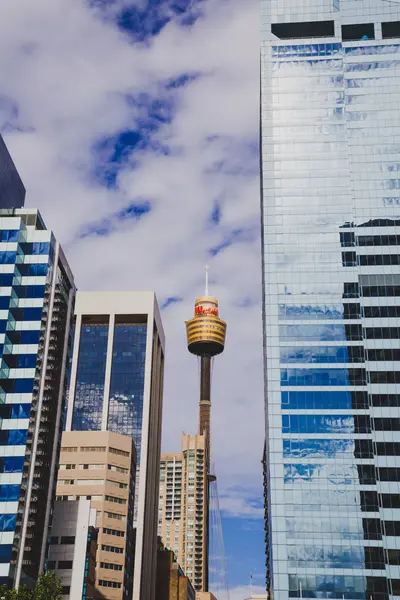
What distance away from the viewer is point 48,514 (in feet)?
387

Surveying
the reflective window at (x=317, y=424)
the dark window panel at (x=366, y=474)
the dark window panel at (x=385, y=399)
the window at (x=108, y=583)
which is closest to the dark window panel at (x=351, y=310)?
the dark window panel at (x=385, y=399)

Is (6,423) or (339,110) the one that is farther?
(339,110)

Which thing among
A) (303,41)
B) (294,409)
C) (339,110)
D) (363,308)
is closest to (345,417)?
(294,409)

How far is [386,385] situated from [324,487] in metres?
20.9

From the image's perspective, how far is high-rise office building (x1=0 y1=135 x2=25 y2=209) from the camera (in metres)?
140

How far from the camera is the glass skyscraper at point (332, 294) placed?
393 feet

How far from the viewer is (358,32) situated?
163250 millimetres

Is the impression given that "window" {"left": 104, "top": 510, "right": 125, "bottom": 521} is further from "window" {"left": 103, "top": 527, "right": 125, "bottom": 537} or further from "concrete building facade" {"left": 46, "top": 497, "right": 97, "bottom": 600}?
"concrete building facade" {"left": 46, "top": 497, "right": 97, "bottom": 600}

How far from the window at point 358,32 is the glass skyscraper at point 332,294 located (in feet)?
0.91

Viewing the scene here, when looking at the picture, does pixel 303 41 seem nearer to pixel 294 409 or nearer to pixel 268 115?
pixel 268 115

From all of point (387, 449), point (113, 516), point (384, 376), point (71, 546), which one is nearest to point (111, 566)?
point (113, 516)

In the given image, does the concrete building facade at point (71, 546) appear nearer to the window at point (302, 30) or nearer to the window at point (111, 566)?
the window at point (111, 566)

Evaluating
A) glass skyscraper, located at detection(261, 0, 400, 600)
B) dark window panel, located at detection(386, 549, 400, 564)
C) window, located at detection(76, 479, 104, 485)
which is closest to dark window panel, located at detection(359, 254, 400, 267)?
glass skyscraper, located at detection(261, 0, 400, 600)

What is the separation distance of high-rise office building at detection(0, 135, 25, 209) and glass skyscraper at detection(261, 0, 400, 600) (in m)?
48.9
